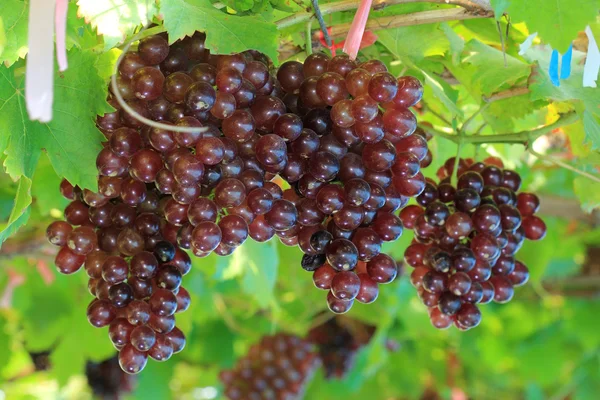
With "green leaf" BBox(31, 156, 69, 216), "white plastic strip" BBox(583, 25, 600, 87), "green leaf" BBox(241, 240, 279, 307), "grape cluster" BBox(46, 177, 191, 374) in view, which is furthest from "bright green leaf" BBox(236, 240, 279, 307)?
"white plastic strip" BBox(583, 25, 600, 87)

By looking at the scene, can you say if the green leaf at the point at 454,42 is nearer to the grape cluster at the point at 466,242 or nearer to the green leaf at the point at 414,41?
the green leaf at the point at 414,41

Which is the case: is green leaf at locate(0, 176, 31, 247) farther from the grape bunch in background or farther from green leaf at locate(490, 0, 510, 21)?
green leaf at locate(490, 0, 510, 21)

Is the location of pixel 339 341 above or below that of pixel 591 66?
below

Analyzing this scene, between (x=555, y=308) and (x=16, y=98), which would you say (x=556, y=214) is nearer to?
(x=555, y=308)

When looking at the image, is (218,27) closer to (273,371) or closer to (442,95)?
(442,95)

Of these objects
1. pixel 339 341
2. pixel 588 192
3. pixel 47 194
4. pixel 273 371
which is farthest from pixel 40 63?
pixel 339 341
